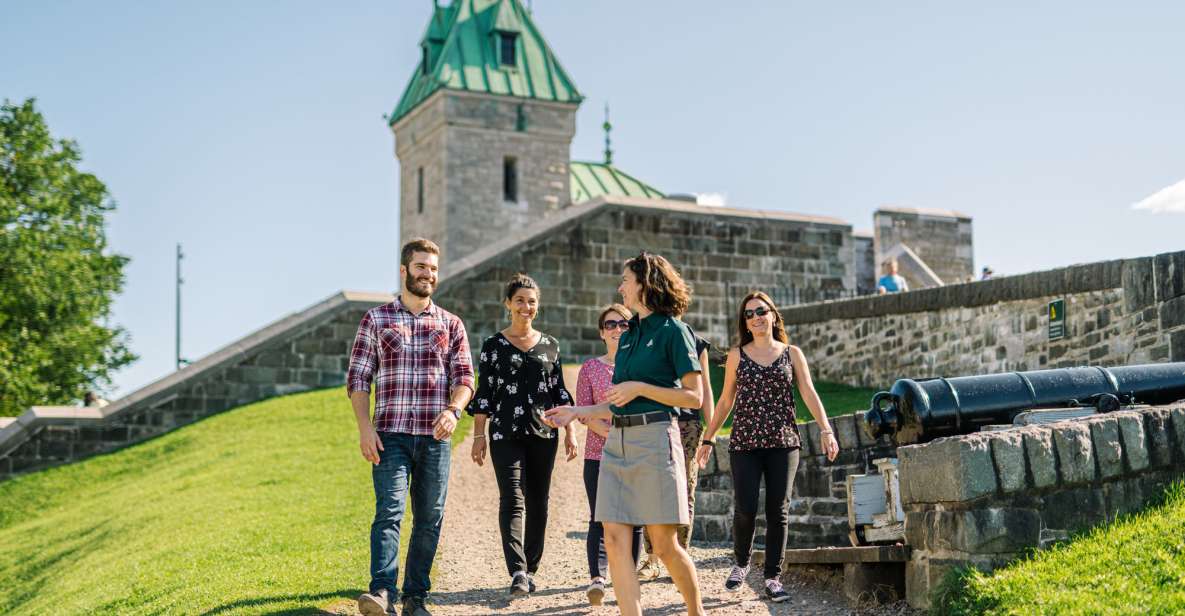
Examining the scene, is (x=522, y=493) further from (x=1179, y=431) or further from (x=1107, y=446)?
(x=1179, y=431)

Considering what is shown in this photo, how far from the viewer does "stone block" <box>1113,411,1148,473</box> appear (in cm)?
662

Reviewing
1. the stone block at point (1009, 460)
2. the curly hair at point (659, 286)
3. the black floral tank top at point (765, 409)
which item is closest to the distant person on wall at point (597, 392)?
the black floral tank top at point (765, 409)

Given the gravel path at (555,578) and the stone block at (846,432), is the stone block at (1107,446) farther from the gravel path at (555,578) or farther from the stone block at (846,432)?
the stone block at (846,432)

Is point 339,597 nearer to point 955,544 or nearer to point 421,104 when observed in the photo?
point 955,544

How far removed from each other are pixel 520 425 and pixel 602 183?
141 feet

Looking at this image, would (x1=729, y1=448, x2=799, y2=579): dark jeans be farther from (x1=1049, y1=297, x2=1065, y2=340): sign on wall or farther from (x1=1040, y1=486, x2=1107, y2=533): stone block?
(x1=1049, y1=297, x2=1065, y2=340): sign on wall

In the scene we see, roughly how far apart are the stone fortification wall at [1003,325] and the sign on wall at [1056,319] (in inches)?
2.4

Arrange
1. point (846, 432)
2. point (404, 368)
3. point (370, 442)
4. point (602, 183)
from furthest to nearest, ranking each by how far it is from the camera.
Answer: point (602, 183)
point (846, 432)
point (404, 368)
point (370, 442)

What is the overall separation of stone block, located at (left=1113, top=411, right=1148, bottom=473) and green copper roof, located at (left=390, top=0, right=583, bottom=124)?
39132 mm

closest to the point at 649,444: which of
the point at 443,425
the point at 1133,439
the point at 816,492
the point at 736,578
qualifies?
the point at 443,425

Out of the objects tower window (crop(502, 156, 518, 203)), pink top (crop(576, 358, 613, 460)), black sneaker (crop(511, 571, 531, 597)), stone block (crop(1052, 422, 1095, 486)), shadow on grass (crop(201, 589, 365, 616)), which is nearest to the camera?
stone block (crop(1052, 422, 1095, 486))

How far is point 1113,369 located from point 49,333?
31.9m

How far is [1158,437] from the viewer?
6.75 metres

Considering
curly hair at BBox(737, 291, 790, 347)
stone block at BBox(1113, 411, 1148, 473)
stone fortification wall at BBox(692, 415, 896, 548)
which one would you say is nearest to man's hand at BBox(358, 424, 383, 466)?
curly hair at BBox(737, 291, 790, 347)
